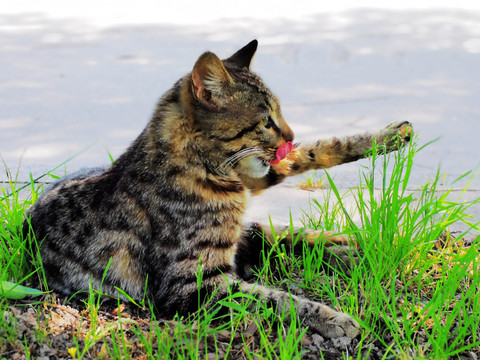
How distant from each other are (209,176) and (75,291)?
0.79m

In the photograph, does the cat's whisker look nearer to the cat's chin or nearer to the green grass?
the cat's chin

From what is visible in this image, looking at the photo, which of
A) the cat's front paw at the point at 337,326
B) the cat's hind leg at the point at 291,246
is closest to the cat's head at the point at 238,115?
the cat's hind leg at the point at 291,246

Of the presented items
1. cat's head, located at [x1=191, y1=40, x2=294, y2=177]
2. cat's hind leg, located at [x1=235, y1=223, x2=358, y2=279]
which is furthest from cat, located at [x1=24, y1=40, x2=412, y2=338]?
cat's hind leg, located at [x1=235, y1=223, x2=358, y2=279]

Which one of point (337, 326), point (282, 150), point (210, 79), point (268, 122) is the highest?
point (210, 79)

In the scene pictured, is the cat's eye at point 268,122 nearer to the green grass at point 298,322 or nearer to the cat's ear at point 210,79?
the cat's ear at point 210,79

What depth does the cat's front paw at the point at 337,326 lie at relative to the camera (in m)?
2.43

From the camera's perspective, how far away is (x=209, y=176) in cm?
272

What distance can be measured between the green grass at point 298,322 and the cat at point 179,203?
102 mm

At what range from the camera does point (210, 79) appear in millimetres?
2627

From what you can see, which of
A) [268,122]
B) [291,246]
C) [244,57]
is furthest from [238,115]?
[291,246]

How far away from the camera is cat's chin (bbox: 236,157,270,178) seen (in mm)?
2812

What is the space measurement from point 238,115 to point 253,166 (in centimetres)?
26

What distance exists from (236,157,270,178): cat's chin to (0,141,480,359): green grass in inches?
15.0

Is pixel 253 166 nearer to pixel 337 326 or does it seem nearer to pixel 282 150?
pixel 282 150
